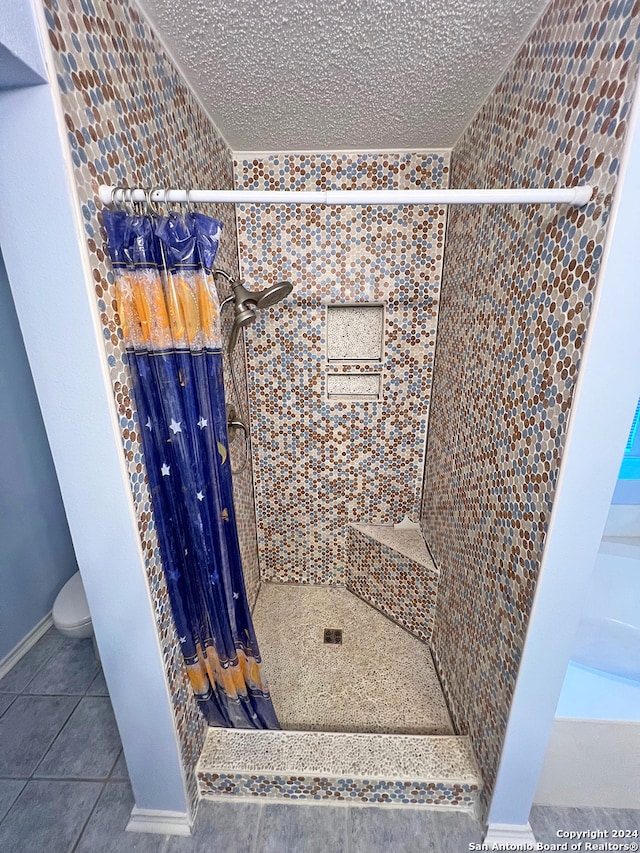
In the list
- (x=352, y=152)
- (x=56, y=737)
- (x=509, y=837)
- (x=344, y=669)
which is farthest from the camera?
(x=344, y=669)

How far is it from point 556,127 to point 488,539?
1094mm

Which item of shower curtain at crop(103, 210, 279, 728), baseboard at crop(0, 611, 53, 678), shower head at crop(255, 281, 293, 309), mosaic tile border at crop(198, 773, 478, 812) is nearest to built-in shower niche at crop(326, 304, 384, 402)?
shower head at crop(255, 281, 293, 309)

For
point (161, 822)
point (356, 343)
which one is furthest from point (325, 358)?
point (161, 822)

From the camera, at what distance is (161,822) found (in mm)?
1249

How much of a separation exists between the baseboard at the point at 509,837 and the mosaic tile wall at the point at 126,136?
97 centimetres

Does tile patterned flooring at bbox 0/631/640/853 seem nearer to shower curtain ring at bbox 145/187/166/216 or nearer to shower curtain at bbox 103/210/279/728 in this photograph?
shower curtain at bbox 103/210/279/728

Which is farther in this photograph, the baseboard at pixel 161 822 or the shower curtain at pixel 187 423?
the baseboard at pixel 161 822

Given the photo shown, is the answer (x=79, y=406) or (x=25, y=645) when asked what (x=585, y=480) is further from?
(x=25, y=645)

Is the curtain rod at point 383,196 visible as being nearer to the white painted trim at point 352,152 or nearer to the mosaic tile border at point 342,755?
the white painted trim at point 352,152

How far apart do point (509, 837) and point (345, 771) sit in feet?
1.77

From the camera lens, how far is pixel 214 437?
1.02 metres

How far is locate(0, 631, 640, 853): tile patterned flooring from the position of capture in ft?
3.98

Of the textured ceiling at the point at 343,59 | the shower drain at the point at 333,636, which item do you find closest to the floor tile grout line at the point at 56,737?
the shower drain at the point at 333,636

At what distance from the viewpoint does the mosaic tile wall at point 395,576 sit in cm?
179
